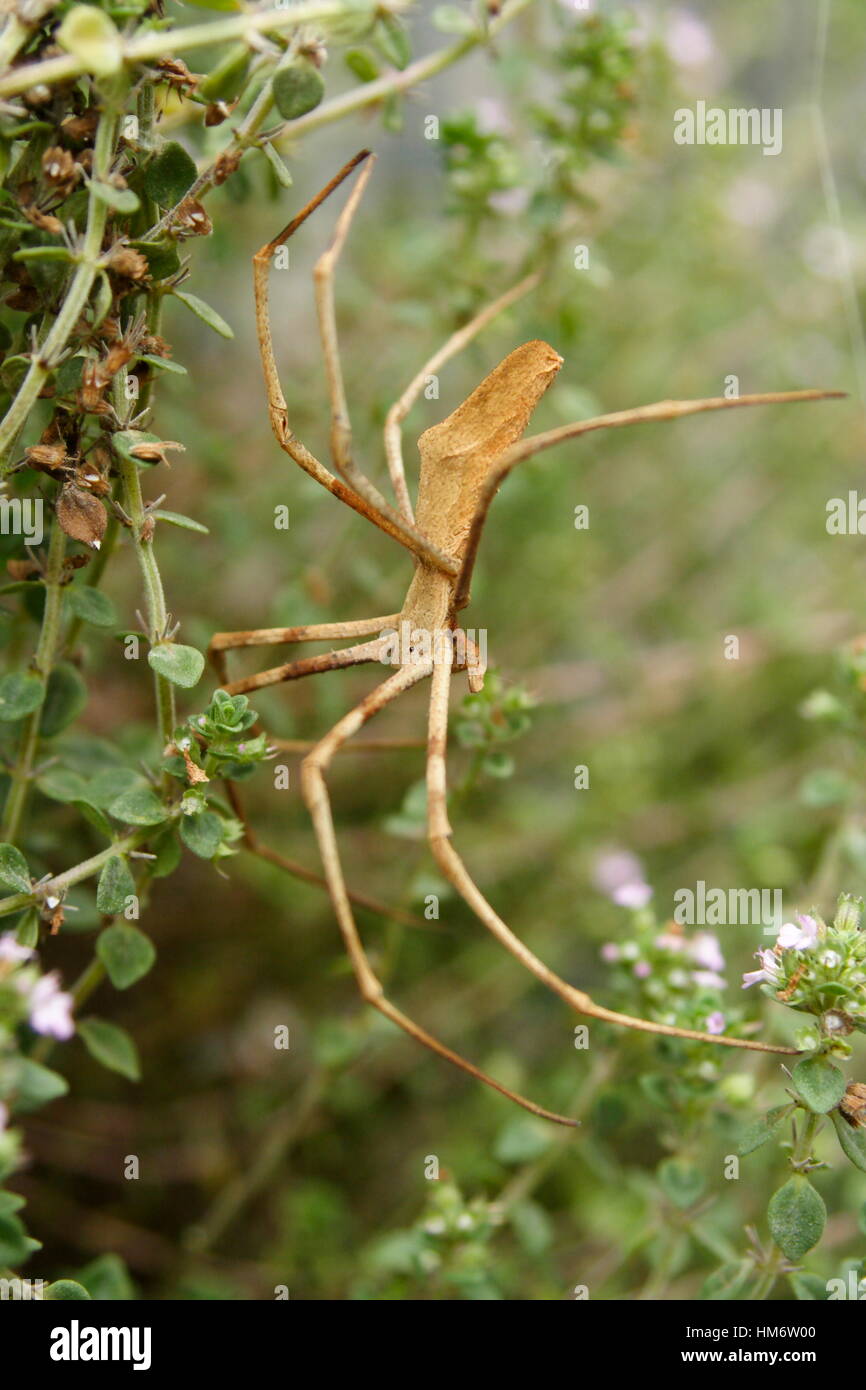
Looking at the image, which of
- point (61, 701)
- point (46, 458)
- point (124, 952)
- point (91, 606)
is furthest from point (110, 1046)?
point (46, 458)

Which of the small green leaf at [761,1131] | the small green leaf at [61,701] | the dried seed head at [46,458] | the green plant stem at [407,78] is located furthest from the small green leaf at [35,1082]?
the green plant stem at [407,78]

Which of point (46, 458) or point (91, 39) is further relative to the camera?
point (46, 458)

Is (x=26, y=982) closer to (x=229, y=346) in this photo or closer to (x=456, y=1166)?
(x=456, y=1166)

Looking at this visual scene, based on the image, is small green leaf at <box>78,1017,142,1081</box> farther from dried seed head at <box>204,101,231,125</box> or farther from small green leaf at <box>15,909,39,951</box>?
dried seed head at <box>204,101,231,125</box>

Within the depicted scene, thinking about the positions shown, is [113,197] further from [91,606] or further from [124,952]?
[124,952]

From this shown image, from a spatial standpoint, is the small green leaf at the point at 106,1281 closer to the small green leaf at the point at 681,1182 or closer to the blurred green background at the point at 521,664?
the blurred green background at the point at 521,664

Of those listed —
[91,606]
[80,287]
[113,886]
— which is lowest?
[113,886]

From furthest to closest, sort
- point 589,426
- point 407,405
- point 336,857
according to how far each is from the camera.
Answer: point 407,405
point 336,857
point 589,426

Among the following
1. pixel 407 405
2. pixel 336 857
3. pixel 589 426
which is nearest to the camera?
pixel 589 426
